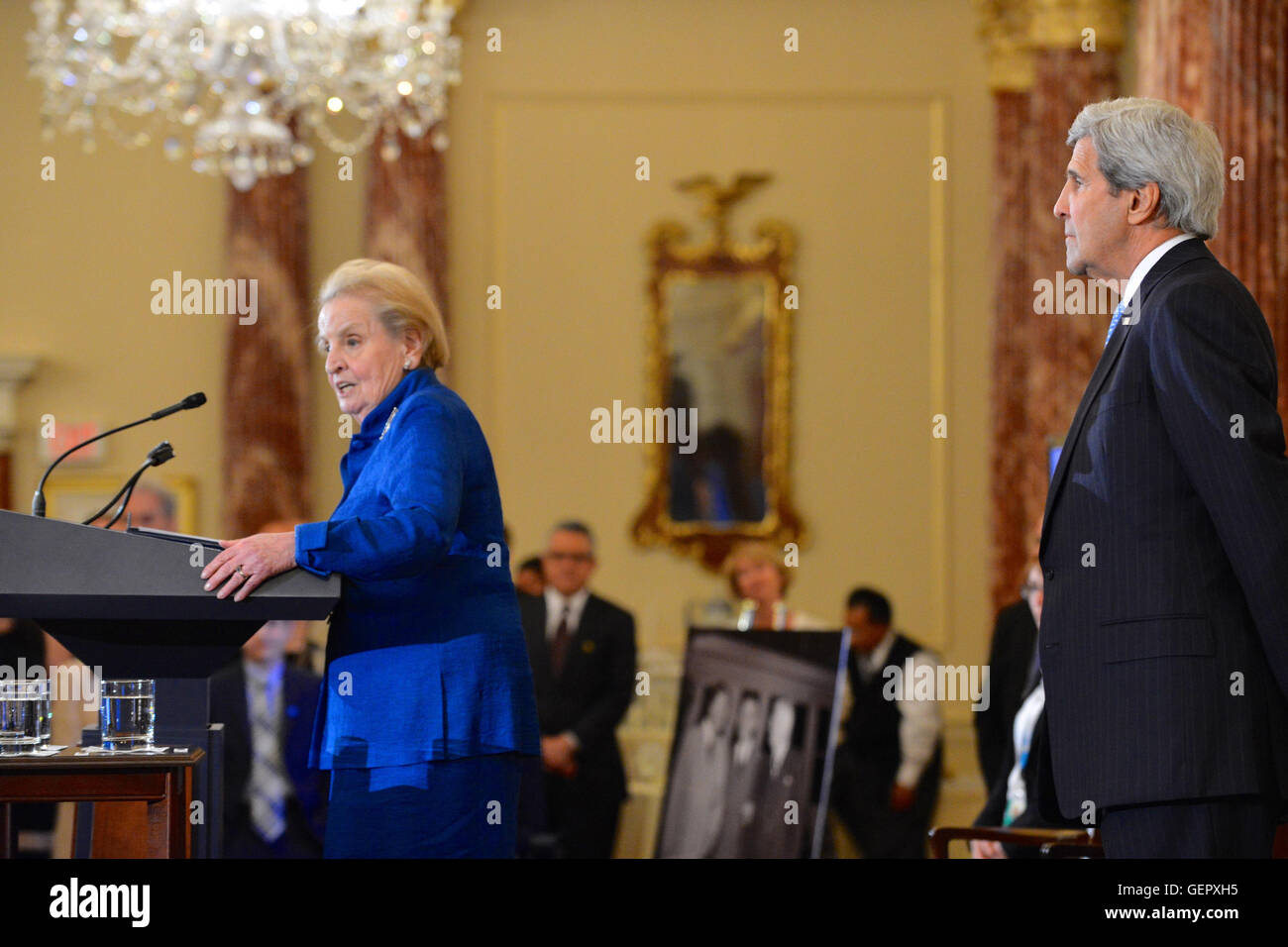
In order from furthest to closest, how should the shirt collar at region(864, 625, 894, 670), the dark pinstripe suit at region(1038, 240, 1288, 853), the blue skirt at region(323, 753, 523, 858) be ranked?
the shirt collar at region(864, 625, 894, 670) < the blue skirt at region(323, 753, 523, 858) < the dark pinstripe suit at region(1038, 240, 1288, 853)

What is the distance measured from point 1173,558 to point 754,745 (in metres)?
3.39

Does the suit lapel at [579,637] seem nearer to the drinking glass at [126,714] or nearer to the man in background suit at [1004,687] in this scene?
the man in background suit at [1004,687]

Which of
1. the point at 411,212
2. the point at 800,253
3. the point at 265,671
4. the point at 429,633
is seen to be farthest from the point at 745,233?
the point at 429,633

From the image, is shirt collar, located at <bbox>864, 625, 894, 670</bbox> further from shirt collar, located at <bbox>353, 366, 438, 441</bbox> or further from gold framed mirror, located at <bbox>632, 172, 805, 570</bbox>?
shirt collar, located at <bbox>353, 366, 438, 441</bbox>

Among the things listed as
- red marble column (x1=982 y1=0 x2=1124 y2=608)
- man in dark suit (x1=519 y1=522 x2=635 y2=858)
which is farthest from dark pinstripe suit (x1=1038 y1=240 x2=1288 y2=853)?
red marble column (x1=982 y1=0 x2=1124 y2=608)

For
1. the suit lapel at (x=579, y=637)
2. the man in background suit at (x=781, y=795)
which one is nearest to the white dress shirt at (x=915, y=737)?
the man in background suit at (x=781, y=795)

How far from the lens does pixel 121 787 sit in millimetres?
2572

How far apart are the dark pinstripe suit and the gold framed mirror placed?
6531 mm

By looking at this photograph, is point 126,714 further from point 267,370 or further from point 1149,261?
point 267,370

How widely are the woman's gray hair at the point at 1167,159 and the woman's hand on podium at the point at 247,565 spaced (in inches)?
56.8

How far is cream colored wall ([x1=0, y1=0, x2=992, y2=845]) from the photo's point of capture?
29.4ft

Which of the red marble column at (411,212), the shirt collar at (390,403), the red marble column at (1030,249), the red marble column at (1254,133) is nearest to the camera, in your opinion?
the shirt collar at (390,403)

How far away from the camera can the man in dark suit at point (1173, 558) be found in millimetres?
2268

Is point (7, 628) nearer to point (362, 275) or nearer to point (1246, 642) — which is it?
point (362, 275)
